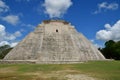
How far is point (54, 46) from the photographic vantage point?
140 feet

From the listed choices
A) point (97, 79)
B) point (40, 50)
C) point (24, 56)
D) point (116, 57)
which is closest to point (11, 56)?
point (24, 56)

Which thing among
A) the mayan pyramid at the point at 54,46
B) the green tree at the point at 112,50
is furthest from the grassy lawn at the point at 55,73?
the green tree at the point at 112,50

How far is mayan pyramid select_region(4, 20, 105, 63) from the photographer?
41250 mm

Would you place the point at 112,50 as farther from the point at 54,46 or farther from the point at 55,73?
the point at 55,73

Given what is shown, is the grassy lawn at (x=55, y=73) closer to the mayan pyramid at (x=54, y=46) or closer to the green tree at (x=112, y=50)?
the mayan pyramid at (x=54, y=46)

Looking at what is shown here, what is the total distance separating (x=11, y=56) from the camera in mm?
43375

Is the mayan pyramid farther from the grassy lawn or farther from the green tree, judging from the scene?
the green tree

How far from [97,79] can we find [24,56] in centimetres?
2354

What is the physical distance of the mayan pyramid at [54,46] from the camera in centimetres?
4125

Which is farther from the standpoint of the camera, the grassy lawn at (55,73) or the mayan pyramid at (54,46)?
the mayan pyramid at (54,46)

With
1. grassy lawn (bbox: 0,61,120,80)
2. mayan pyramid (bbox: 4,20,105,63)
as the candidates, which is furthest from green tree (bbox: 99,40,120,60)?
grassy lawn (bbox: 0,61,120,80)

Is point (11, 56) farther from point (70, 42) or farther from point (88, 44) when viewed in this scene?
point (88, 44)

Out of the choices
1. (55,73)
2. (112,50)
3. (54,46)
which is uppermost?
(112,50)

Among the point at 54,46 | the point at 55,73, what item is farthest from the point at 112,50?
the point at 55,73
